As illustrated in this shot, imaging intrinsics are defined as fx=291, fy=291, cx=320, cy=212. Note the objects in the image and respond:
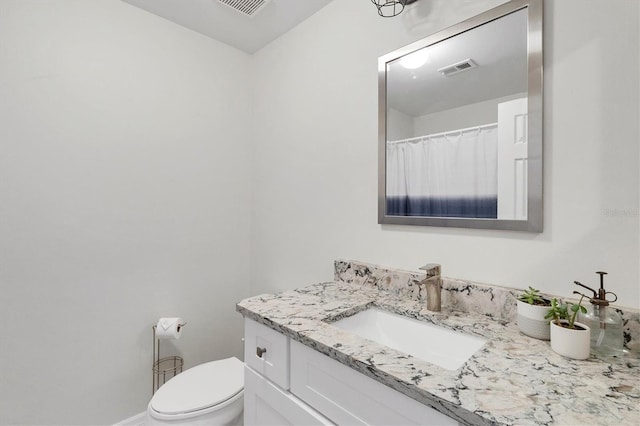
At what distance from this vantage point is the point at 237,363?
160 centimetres

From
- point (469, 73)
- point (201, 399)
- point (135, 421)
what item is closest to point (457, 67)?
point (469, 73)

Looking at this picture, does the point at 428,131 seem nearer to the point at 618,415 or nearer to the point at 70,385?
the point at 618,415

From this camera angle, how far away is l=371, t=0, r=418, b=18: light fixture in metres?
1.22

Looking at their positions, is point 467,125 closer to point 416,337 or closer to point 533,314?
point 533,314

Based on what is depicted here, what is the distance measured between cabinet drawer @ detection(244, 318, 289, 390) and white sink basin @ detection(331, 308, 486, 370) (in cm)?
20

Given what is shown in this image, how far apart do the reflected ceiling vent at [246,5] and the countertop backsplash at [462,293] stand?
147 cm

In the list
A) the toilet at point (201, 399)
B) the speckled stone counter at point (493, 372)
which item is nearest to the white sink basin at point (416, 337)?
the speckled stone counter at point (493, 372)

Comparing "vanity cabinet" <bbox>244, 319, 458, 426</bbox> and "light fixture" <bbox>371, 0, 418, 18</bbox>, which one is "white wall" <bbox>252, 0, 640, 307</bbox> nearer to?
"light fixture" <bbox>371, 0, 418, 18</bbox>

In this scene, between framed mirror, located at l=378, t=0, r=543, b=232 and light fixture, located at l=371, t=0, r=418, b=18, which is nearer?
framed mirror, located at l=378, t=0, r=543, b=232

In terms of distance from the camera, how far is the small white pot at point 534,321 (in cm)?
81

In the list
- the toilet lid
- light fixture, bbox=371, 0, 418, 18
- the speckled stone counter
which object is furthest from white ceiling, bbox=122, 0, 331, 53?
the toilet lid

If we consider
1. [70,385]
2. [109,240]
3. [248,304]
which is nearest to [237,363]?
[248,304]

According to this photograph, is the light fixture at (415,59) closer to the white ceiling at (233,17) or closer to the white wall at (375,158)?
the white wall at (375,158)

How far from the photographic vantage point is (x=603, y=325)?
0.75 metres
